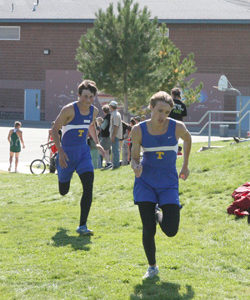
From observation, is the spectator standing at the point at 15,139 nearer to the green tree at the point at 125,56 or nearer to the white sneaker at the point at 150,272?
the green tree at the point at 125,56

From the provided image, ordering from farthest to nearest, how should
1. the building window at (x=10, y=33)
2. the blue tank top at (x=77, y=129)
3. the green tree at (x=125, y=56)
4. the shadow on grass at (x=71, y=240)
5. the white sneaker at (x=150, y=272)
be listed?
1. the building window at (x=10, y=33)
2. the green tree at (x=125, y=56)
3. the blue tank top at (x=77, y=129)
4. the shadow on grass at (x=71, y=240)
5. the white sneaker at (x=150, y=272)

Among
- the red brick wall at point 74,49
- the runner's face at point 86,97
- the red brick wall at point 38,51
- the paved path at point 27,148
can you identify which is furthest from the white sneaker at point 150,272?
the red brick wall at point 38,51

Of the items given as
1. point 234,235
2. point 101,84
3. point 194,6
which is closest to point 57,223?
point 234,235

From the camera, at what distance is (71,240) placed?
7.48 meters

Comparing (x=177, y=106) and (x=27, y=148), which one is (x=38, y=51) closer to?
(x=27, y=148)

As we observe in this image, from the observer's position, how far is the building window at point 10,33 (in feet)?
161

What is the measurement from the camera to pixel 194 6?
47781 mm

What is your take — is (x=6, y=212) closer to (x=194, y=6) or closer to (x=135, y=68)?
(x=135, y=68)

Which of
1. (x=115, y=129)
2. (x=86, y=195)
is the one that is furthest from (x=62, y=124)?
(x=115, y=129)

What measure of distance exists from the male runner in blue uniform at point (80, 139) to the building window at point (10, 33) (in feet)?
141

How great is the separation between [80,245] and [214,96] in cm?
3887

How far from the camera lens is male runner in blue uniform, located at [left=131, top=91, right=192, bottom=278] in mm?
5531

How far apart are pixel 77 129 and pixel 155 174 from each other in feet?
7.72

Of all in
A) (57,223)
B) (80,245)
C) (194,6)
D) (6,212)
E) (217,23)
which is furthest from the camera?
(194,6)
